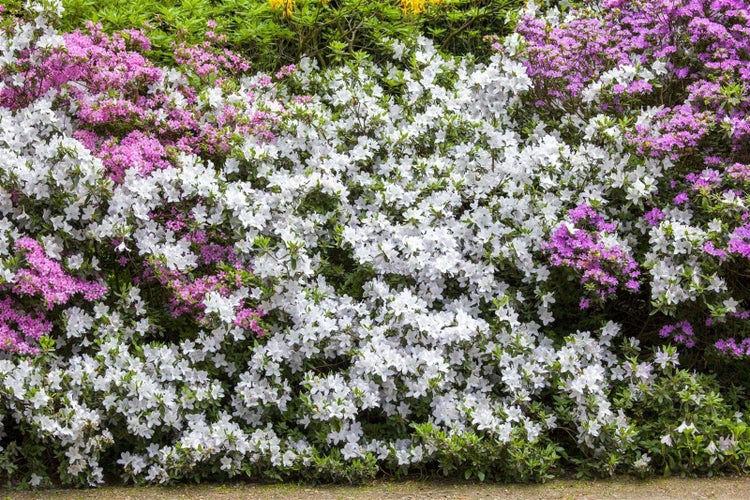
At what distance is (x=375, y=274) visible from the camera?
14.8 ft

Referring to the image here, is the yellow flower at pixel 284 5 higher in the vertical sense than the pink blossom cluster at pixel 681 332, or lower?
higher

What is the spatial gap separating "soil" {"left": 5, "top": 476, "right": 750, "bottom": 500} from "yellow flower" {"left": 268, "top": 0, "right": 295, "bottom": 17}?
3366 millimetres

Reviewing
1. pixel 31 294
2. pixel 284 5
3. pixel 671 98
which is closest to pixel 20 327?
pixel 31 294

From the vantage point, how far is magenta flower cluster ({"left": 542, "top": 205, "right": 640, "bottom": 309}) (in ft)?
13.7

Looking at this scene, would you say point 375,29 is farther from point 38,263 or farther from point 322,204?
point 38,263

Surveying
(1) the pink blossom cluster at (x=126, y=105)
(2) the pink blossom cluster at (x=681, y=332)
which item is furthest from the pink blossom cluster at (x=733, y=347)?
(1) the pink blossom cluster at (x=126, y=105)

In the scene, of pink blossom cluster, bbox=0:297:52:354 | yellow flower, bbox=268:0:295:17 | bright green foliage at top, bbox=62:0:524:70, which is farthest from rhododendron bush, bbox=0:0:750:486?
yellow flower, bbox=268:0:295:17

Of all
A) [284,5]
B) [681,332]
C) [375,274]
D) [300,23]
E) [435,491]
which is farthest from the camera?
[300,23]

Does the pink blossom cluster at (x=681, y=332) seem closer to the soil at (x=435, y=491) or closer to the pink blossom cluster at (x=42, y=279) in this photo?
the soil at (x=435, y=491)

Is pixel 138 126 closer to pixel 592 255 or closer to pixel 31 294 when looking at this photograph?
pixel 31 294

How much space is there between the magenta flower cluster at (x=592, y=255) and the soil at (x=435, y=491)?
89 centimetres

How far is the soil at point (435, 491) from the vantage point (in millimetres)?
3734

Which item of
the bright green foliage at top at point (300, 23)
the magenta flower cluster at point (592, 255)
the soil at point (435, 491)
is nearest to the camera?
the soil at point (435, 491)

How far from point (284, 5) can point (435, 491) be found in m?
3.56
